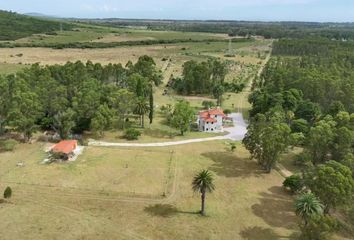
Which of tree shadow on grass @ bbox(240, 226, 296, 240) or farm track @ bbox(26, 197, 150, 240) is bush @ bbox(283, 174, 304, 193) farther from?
farm track @ bbox(26, 197, 150, 240)

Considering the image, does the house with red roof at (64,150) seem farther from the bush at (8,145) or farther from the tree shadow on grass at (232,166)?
the tree shadow on grass at (232,166)

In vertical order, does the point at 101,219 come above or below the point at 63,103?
below

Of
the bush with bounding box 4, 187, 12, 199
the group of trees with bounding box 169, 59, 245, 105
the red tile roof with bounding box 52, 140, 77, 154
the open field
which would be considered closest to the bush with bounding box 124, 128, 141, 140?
the open field

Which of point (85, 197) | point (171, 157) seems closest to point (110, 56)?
point (171, 157)

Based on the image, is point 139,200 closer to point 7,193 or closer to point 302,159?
point 7,193

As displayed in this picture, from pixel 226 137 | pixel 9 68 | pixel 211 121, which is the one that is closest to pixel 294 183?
pixel 226 137

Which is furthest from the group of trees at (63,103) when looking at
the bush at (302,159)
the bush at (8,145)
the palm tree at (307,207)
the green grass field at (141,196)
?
the palm tree at (307,207)
